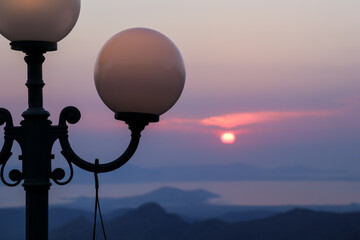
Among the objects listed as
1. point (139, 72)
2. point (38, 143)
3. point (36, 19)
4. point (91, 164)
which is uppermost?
point (36, 19)

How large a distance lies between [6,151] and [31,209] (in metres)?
0.42

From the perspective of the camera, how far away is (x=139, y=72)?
6824mm

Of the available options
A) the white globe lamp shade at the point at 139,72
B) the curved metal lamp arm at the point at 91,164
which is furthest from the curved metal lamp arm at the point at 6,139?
the white globe lamp shade at the point at 139,72

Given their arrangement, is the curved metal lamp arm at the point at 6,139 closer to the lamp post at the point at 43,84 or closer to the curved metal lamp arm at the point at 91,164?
the lamp post at the point at 43,84

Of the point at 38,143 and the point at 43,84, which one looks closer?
the point at 38,143

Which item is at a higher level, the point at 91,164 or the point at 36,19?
the point at 36,19

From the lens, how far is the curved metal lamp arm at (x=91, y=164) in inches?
275

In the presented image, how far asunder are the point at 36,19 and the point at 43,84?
43 centimetres

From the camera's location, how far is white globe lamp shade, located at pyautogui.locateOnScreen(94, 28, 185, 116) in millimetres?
6840

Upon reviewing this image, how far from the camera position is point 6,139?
7.02 meters

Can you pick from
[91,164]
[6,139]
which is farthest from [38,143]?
[91,164]

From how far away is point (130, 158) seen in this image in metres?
7.04

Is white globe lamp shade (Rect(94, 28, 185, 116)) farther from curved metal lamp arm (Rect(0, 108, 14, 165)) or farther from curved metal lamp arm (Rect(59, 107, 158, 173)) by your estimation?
curved metal lamp arm (Rect(0, 108, 14, 165))

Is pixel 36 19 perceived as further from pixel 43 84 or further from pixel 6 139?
pixel 6 139
